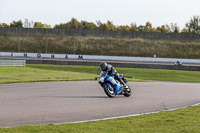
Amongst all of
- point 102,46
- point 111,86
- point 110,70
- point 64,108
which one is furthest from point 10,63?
point 102,46

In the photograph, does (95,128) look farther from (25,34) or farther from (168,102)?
(25,34)

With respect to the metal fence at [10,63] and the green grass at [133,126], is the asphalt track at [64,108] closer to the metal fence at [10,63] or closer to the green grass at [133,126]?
the green grass at [133,126]

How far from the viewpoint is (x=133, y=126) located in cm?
823

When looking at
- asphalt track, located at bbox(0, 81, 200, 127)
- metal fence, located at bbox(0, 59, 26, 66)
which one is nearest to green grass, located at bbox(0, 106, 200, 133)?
asphalt track, located at bbox(0, 81, 200, 127)

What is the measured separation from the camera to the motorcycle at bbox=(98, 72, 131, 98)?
14242mm

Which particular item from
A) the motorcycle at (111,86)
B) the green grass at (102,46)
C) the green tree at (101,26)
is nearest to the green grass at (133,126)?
the motorcycle at (111,86)

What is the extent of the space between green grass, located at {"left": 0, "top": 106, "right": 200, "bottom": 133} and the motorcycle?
4681mm

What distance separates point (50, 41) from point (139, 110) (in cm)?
7883

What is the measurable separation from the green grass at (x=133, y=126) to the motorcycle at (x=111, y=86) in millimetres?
4681

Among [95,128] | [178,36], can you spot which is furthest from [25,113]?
[178,36]

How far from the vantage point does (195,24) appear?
122875 millimetres

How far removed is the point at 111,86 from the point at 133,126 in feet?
21.8

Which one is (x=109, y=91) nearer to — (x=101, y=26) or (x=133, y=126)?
(x=133, y=126)

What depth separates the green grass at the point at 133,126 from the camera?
7.61 metres
